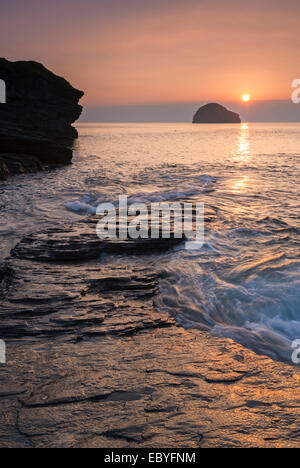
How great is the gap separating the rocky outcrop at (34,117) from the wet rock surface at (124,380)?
14.7 m

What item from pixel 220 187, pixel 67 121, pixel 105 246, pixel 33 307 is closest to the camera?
pixel 33 307

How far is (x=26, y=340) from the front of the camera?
373 cm

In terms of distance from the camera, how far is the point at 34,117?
33031 millimetres

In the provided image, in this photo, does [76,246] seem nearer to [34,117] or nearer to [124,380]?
[124,380]

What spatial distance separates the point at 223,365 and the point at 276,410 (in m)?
0.71

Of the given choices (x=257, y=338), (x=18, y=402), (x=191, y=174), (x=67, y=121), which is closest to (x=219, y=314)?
(x=257, y=338)

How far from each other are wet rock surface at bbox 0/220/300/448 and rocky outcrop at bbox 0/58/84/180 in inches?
578

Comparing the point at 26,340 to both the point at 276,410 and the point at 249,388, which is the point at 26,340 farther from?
the point at 276,410

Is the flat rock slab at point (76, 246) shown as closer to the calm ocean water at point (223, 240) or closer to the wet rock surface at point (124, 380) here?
the calm ocean water at point (223, 240)

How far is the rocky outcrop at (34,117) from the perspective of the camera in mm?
22141

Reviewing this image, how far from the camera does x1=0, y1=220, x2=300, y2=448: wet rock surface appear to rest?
245 centimetres

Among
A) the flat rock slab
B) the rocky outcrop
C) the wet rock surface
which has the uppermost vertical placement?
the rocky outcrop

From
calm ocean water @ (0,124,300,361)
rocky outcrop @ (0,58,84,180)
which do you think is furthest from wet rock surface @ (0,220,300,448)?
rocky outcrop @ (0,58,84,180)

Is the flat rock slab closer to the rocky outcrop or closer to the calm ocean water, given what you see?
the calm ocean water
